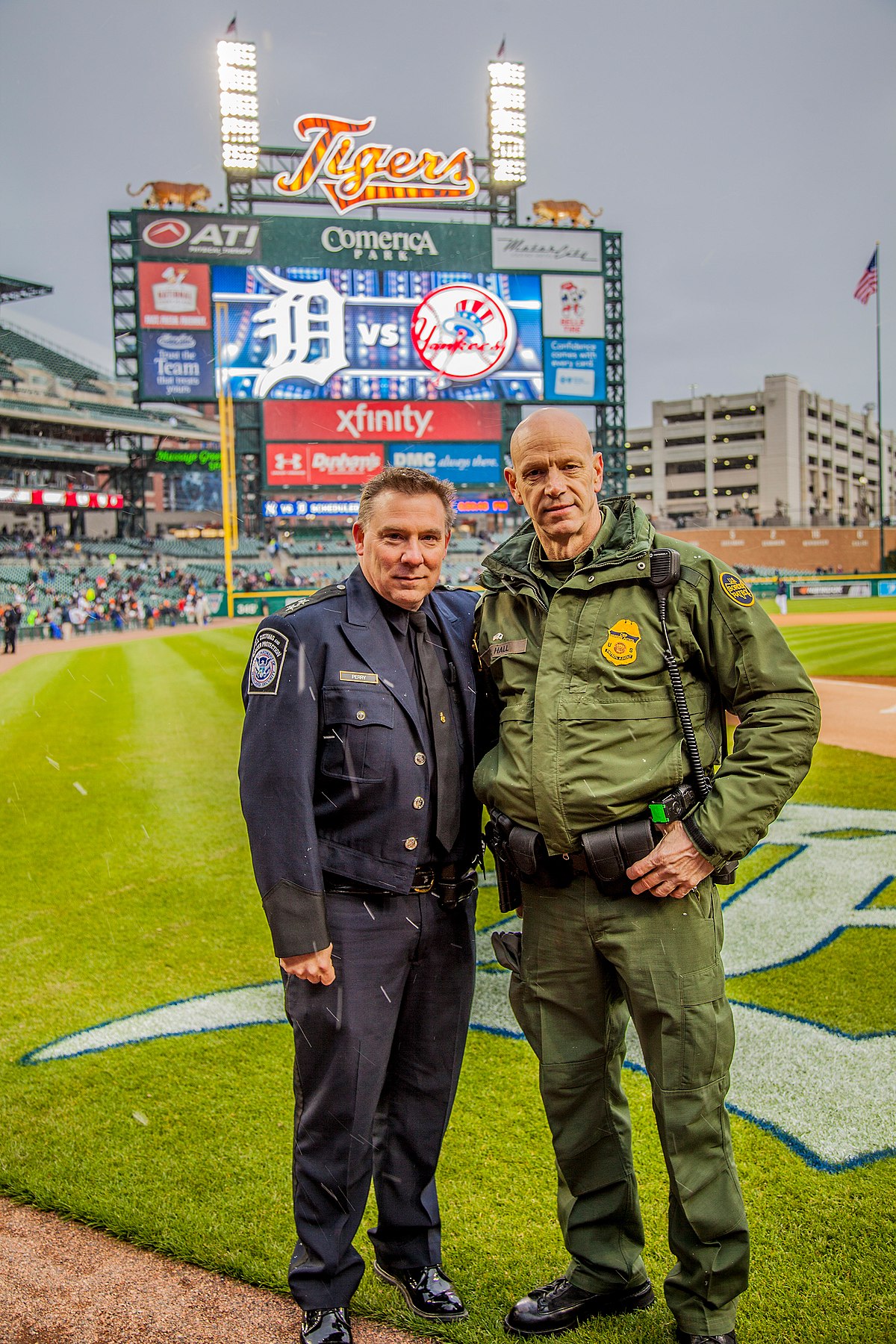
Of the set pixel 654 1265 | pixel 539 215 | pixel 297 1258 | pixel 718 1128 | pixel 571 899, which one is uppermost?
pixel 539 215

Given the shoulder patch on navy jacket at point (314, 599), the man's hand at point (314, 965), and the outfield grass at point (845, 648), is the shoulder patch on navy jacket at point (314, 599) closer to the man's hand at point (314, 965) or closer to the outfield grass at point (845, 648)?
the man's hand at point (314, 965)

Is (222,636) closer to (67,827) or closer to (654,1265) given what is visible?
(67,827)

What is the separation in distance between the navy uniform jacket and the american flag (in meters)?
37.9

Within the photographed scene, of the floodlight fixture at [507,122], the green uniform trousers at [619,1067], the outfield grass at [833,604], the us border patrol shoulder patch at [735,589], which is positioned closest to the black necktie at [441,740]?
the green uniform trousers at [619,1067]

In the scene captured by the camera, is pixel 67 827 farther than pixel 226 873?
Yes

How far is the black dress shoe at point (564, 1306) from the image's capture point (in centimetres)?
254

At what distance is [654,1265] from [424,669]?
1906mm

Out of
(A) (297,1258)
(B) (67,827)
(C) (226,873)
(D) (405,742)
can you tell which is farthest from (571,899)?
(B) (67,827)

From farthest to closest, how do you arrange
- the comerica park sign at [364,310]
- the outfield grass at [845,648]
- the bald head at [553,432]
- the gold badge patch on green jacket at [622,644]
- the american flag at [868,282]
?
the comerica park sign at [364,310]
the american flag at [868,282]
the outfield grass at [845,648]
the bald head at [553,432]
the gold badge patch on green jacket at [622,644]

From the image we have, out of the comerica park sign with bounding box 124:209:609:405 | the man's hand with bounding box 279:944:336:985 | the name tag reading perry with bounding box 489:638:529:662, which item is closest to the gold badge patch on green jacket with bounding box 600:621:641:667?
the name tag reading perry with bounding box 489:638:529:662

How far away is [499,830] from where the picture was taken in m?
2.63

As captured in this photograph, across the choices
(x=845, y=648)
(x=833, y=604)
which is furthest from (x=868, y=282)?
(x=845, y=648)

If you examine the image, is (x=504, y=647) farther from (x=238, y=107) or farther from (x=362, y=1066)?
(x=238, y=107)

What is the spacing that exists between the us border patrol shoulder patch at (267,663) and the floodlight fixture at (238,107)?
47.7 meters
